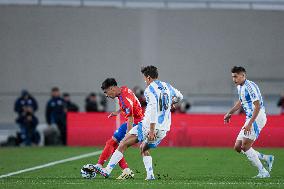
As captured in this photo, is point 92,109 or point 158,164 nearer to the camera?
point 158,164

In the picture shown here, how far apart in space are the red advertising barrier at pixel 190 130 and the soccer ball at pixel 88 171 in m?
14.5

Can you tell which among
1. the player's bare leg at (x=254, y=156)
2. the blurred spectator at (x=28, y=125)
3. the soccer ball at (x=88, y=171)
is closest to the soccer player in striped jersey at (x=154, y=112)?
the soccer ball at (x=88, y=171)

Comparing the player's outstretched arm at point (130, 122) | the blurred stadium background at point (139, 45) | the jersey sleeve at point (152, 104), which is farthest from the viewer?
the blurred stadium background at point (139, 45)

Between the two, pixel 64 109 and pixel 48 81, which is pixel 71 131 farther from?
pixel 48 81

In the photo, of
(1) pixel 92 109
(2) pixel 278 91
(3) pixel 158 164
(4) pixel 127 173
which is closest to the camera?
(4) pixel 127 173

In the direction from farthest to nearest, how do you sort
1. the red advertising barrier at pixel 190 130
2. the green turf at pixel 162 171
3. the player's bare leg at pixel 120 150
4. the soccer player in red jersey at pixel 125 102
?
the red advertising barrier at pixel 190 130, the soccer player in red jersey at pixel 125 102, the player's bare leg at pixel 120 150, the green turf at pixel 162 171

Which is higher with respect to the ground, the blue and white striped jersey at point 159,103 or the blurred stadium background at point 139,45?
the blurred stadium background at point 139,45

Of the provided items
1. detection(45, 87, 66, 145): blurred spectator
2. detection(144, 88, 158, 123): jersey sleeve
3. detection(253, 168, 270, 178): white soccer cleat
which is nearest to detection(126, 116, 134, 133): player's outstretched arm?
detection(144, 88, 158, 123): jersey sleeve

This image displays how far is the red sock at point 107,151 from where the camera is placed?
1623cm

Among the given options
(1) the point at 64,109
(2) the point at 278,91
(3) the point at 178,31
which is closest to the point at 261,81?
(2) the point at 278,91

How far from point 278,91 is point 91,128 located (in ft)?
33.1

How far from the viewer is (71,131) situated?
103 feet

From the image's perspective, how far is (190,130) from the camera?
30766 millimetres

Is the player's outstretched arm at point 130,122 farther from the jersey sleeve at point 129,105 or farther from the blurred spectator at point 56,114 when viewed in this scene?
the blurred spectator at point 56,114
